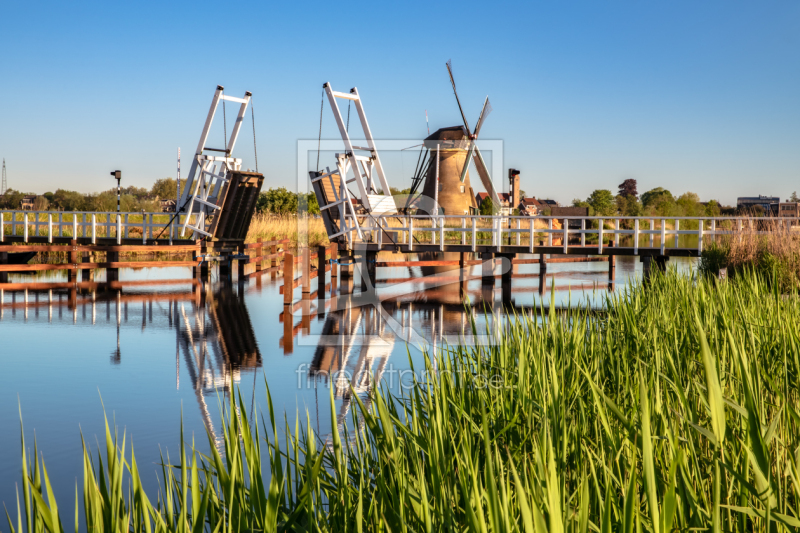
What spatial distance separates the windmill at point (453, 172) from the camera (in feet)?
112

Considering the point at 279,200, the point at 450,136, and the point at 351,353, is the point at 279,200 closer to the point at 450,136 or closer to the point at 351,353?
the point at 450,136

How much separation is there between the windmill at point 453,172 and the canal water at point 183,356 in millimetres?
15392

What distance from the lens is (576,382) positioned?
3.87 m

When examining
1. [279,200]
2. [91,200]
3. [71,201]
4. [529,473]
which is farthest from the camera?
[71,201]

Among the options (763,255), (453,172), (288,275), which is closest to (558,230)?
(763,255)

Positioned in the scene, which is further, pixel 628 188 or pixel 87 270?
pixel 628 188

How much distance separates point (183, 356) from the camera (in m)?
9.72

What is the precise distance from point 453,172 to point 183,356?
Result: 27.0 meters

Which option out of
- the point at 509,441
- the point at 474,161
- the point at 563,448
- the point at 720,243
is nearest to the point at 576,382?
the point at 509,441

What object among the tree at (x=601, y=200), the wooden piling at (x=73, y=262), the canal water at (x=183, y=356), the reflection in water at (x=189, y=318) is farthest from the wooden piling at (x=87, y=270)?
the tree at (x=601, y=200)

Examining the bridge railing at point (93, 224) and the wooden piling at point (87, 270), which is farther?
the wooden piling at point (87, 270)

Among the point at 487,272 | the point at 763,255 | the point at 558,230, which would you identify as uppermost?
the point at 558,230

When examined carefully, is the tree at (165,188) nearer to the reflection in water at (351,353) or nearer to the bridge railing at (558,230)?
the bridge railing at (558,230)

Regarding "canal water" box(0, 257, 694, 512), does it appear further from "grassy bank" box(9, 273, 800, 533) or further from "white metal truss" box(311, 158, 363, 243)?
"white metal truss" box(311, 158, 363, 243)
